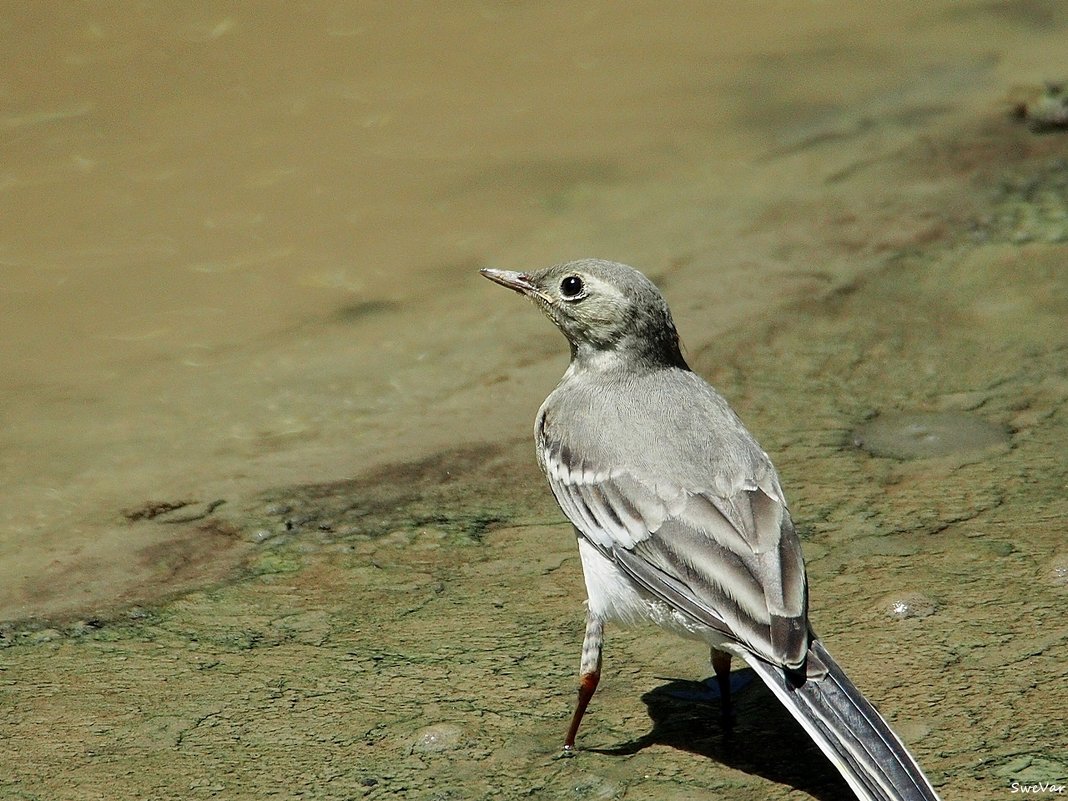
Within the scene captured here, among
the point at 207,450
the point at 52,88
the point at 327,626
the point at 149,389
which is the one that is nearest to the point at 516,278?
the point at 327,626

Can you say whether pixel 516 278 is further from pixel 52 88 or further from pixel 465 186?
pixel 52 88

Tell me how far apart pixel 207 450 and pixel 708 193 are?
4282 mm

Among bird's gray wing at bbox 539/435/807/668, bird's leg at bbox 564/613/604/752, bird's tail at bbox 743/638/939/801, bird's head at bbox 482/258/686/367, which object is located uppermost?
bird's head at bbox 482/258/686/367

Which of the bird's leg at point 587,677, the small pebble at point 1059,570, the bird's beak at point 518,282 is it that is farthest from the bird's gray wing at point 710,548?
the small pebble at point 1059,570

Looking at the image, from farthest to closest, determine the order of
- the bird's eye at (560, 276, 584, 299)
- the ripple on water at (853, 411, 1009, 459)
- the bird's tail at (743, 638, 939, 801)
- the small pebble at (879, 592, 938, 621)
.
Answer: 1. the ripple on water at (853, 411, 1009, 459)
2. the bird's eye at (560, 276, 584, 299)
3. the small pebble at (879, 592, 938, 621)
4. the bird's tail at (743, 638, 939, 801)

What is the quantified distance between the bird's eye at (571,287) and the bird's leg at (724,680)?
150cm

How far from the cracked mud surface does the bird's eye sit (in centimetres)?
114

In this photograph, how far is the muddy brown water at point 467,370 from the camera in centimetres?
489

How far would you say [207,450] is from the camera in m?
7.20

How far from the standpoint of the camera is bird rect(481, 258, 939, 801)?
4070 millimetres

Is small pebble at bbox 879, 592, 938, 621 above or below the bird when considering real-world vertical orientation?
below

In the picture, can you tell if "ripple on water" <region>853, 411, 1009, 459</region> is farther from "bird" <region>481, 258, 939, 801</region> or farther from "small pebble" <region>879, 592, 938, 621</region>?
"bird" <region>481, 258, 939, 801</region>

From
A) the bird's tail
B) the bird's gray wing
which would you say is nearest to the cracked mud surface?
the bird's tail

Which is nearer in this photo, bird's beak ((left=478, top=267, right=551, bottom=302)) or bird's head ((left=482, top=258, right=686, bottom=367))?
bird's head ((left=482, top=258, right=686, bottom=367))
